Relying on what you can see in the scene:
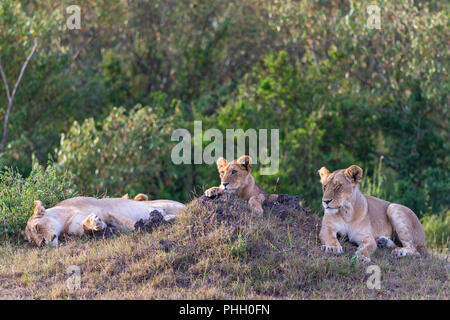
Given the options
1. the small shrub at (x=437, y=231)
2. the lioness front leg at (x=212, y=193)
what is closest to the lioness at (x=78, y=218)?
the lioness front leg at (x=212, y=193)

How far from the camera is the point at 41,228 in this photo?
28.1 feet

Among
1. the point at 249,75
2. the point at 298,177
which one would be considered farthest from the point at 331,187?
the point at 249,75

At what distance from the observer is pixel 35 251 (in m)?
8.25

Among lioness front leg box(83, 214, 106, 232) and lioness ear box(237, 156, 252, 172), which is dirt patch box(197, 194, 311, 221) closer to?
lioness ear box(237, 156, 252, 172)

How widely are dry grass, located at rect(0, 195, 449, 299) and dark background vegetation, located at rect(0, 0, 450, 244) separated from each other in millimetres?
5431

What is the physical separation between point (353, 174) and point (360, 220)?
549 mm

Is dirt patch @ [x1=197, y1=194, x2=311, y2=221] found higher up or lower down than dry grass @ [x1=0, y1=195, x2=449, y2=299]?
higher up

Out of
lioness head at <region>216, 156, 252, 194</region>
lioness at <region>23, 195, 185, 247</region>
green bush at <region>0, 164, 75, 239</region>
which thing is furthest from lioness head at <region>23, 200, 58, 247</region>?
lioness head at <region>216, 156, 252, 194</region>

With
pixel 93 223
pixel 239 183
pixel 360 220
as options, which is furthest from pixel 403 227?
pixel 93 223

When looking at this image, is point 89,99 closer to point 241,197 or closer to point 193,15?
point 193,15

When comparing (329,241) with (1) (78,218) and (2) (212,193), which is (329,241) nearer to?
(2) (212,193)

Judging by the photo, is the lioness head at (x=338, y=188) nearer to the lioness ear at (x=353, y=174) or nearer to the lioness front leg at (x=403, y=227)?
the lioness ear at (x=353, y=174)

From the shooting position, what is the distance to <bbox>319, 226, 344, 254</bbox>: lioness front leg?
762cm

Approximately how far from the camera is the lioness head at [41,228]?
8.52 meters
